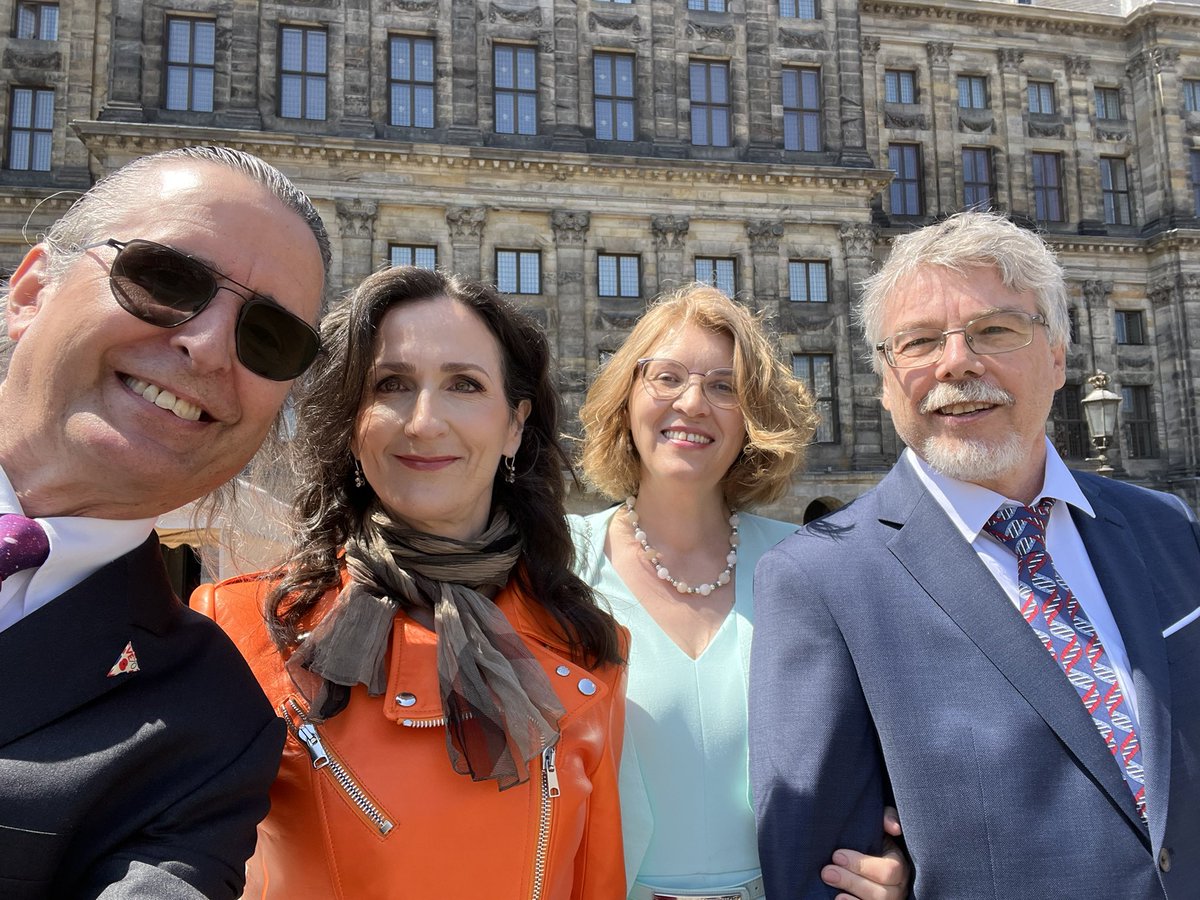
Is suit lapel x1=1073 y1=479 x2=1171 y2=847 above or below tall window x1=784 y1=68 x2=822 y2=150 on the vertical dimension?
below

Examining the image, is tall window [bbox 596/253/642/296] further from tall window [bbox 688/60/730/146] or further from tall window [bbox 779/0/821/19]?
tall window [bbox 779/0/821/19]

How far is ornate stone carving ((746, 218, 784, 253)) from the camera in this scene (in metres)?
23.5

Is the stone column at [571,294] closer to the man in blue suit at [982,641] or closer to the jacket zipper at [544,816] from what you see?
the man in blue suit at [982,641]

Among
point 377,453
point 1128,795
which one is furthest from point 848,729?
point 377,453

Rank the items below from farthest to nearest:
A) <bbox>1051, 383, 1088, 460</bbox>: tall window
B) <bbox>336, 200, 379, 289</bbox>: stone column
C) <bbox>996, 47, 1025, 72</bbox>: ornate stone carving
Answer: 1. <bbox>996, 47, 1025, 72</bbox>: ornate stone carving
2. <bbox>1051, 383, 1088, 460</bbox>: tall window
3. <bbox>336, 200, 379, 289</bbox>: stone column

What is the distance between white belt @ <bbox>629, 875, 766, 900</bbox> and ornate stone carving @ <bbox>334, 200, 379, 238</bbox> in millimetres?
20560

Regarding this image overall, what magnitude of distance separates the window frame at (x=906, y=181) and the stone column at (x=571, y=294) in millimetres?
10907

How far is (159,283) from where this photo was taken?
5.61 ft

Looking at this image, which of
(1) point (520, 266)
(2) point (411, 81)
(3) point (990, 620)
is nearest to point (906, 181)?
(1) point (520, 266)

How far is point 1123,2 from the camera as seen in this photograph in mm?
30750

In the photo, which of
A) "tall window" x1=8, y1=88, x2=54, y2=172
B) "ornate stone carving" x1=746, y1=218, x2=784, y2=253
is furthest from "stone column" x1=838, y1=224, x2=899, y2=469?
"tall window" x1=8, y1=88, x2=54, y2=172

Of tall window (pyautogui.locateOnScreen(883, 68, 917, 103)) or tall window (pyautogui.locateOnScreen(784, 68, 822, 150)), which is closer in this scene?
tall window (pyautogui.locateOnScreen(784, 68, 822, 150))

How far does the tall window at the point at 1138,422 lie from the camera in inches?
1099

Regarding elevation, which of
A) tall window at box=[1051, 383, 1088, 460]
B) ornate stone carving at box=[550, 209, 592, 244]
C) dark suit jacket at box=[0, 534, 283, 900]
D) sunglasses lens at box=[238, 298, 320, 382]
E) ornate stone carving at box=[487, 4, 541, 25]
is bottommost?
dark suit jacket at box=[0, 534, 283, 900]
